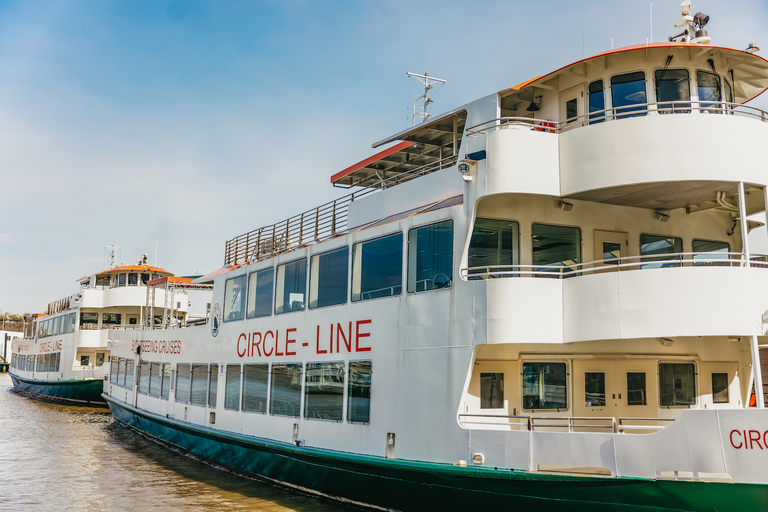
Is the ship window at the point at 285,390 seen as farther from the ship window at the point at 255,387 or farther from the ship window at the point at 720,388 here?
the ship window at the point at 720,388

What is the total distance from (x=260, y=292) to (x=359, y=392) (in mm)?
4911

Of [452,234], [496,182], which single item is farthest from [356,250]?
[496,182]

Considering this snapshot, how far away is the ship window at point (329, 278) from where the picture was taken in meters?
12.2

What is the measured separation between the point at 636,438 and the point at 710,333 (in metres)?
1.66

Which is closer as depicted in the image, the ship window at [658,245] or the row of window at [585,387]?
the row of window at [585,387]

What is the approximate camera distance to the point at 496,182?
9.45 metres

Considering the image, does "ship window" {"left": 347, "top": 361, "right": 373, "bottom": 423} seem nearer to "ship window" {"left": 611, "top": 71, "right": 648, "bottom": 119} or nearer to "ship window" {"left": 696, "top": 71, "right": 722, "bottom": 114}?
"ship window" {"left": 611, "top": 71, "right": 648, "bottom": 119}

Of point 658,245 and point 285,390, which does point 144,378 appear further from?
point 658,245

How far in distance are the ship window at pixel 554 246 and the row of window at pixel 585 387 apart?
158 cm

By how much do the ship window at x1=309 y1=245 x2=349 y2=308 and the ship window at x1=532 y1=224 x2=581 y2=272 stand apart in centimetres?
369

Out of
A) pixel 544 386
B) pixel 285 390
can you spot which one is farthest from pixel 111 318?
pixel 544 386

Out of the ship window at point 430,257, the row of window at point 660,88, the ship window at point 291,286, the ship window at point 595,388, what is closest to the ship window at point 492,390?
the ship window at point 595,388

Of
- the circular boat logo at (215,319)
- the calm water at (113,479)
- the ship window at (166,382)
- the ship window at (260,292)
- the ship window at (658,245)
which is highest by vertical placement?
the ship window at (658,245)

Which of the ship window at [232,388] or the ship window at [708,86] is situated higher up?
the ship window at [708,86]
